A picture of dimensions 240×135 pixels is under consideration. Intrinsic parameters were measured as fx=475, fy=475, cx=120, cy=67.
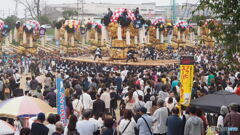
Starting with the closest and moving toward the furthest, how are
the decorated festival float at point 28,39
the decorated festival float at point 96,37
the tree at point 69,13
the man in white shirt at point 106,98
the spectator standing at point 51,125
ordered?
1. the spectator standing at point 51,125
2. the man in white shirt at point 106,98
3. the decorated festival float at point 28,39
4. the decorated festival float at point 96,37
5. the tree at point 69,13

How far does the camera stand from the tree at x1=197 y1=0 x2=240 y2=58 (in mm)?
8273

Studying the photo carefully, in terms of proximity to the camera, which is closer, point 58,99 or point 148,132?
point 148,132

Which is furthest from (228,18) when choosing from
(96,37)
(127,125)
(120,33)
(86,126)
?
(96,37)

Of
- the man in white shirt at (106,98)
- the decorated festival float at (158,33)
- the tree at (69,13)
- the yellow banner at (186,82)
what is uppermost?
the tree at (69,13)

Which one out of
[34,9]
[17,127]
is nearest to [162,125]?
[17,127]

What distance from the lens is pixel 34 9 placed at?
247 feet

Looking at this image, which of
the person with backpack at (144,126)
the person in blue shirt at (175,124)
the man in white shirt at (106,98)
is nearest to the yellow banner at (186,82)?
the person in blue shirt at (175,124)

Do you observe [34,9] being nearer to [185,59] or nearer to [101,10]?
[101,10]

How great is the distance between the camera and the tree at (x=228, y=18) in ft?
27.1

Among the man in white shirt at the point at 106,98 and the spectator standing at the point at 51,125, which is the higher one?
the spectator standing at the point at 51,125

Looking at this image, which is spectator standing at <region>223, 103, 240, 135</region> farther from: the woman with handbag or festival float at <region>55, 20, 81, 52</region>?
festival float at <region>55, 20, 81, 52</region>

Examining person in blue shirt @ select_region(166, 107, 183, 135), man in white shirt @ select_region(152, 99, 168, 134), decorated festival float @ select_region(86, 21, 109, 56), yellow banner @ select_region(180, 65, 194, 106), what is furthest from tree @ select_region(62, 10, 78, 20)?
person in blue shirt @ select_region(166, 107, 183, 135)

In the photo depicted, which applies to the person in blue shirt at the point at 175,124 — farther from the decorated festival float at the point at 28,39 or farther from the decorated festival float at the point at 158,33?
the decorated festival float at the point at 158,33

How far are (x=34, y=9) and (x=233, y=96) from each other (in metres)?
68.0
